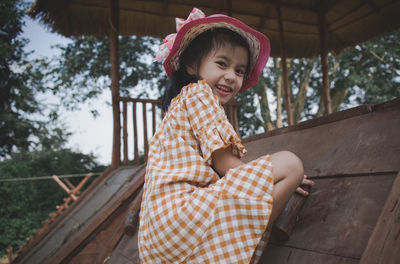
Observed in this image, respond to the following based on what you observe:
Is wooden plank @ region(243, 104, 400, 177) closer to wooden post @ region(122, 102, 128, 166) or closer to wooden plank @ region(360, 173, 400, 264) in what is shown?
wooden plank @ region(360, 173, 400, 264)

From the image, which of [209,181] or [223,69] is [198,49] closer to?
[223,69]

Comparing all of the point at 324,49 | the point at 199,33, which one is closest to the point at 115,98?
the point at 199,33

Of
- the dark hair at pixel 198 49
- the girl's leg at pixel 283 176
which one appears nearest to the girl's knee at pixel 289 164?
the girl's leg at pixel 283 176

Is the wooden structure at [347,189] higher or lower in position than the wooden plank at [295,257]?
higher

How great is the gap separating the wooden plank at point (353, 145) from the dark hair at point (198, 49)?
0.57 meters

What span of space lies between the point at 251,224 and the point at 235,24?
36.7 inches

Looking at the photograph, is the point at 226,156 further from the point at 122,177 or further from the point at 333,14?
the point at 333,14

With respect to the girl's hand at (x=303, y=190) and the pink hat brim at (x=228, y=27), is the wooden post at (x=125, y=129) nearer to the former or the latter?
the pink hat brim at (x=228, y=27)

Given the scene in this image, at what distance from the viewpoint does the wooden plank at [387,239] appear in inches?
25.9

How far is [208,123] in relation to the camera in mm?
1092

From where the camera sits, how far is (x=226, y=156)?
1080 millimetres

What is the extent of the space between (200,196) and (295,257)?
0.36 meters

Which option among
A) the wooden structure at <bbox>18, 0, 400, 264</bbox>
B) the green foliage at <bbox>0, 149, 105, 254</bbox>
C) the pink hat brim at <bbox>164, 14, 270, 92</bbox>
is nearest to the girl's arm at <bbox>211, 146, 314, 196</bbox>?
the wooden structure at <bbox>18, 0, 400, 264</bbox>

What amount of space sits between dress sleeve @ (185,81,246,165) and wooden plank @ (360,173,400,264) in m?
0.50
